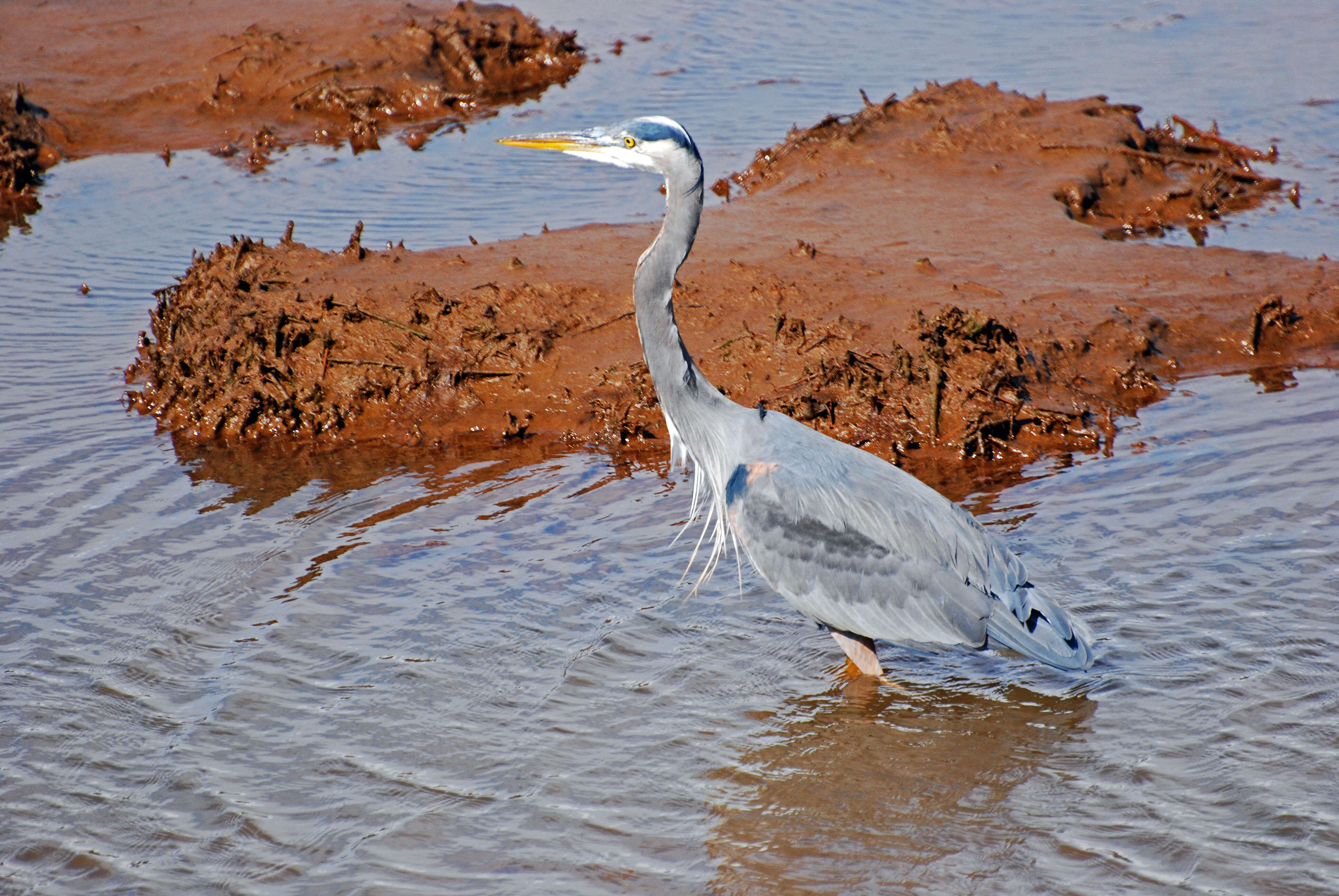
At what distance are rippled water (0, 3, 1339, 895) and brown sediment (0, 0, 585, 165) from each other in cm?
631

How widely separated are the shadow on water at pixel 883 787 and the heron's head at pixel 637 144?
101 inches

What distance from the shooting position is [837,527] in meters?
5.43

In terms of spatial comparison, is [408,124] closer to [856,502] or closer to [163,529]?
[163,529]

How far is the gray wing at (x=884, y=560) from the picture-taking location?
205 inches

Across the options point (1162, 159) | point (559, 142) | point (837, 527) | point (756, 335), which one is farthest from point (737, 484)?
point (1162, 159)

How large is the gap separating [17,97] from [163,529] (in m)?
9.53

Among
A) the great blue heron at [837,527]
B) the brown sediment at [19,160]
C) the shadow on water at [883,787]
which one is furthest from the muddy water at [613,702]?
the brown sediment at [19,160]

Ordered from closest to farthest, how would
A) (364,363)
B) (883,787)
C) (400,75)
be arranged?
1. (883,787)
2. (364,363)
3. (400,75)

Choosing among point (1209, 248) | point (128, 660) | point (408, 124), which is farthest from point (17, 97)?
point (1209, 248)

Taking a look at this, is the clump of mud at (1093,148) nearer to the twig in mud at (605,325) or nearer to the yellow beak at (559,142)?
the twig in mud at (605,325)

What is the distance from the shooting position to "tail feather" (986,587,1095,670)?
5.07 metres

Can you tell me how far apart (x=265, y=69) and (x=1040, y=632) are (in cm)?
1343

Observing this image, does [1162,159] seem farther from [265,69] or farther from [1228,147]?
[265,69]

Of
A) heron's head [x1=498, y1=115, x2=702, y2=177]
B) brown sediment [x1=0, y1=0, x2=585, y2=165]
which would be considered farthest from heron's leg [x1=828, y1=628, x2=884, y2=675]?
brown sediment [x1=0, y1=0, x2=585, y2=165]
